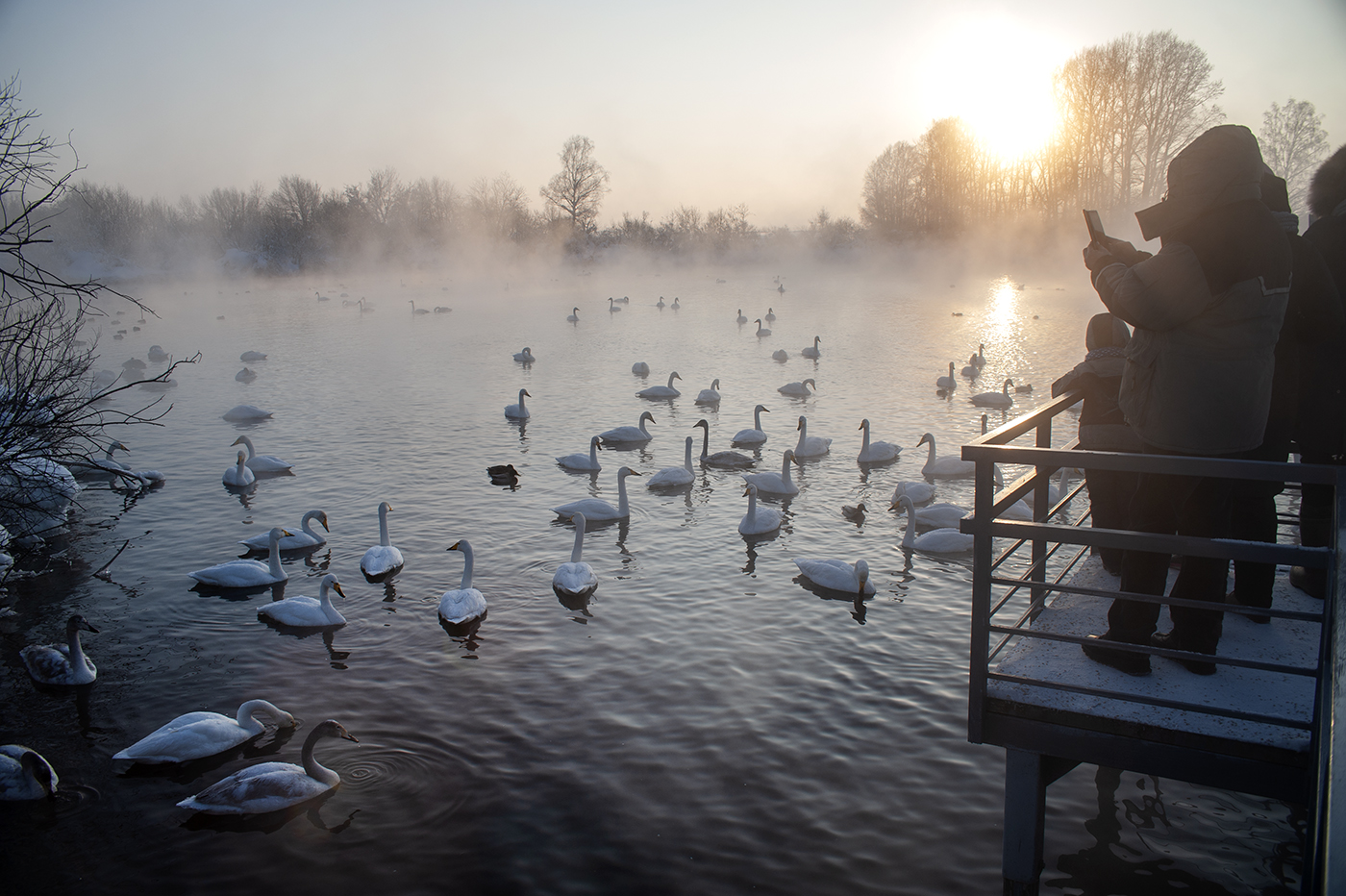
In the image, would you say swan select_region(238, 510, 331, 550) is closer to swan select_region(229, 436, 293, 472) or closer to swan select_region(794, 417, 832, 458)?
swan select_region(229, 436, 293, 472)

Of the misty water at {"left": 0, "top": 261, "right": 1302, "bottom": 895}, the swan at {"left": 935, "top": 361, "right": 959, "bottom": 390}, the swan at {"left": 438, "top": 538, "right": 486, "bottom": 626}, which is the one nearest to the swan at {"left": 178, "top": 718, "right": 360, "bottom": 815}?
the misty water at {"left": 0, "top": 261, "right": 1302, "bottom": 895}

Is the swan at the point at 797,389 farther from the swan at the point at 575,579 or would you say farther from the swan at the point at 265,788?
the swan at the point at 265,788

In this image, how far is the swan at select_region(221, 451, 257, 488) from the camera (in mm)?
13094

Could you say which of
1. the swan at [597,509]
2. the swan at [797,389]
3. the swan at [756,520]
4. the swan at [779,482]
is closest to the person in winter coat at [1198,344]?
the swan at [756,520]

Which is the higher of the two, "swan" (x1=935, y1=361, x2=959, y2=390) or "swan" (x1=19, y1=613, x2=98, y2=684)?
"swan" (x1=935, y1=361, x2=959, y2=390)

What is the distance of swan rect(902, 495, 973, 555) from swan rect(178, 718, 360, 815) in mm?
6801

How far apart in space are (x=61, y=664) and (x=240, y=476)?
622 cm

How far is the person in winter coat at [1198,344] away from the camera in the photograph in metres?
3.36

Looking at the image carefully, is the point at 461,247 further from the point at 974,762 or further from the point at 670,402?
the point at 974,762

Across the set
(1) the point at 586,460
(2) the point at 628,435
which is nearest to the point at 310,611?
(1) the point at 586,460

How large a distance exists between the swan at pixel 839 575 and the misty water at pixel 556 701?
0.50ft

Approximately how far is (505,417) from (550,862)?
535 inches

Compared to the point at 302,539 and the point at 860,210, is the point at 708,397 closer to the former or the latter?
the point at 302,539

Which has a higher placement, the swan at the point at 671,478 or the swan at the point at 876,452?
the swan at the point at 876,452
